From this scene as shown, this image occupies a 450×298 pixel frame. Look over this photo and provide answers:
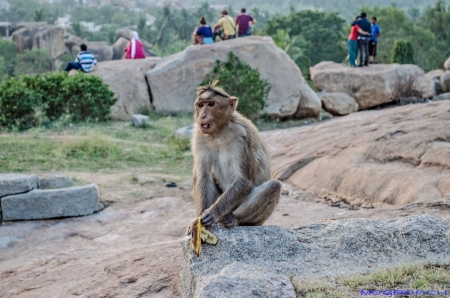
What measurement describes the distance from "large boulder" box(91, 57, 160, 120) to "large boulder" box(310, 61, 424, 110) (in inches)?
306

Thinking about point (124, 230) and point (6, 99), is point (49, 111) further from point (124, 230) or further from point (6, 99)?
point (124, 230)

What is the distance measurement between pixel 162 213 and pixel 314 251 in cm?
456

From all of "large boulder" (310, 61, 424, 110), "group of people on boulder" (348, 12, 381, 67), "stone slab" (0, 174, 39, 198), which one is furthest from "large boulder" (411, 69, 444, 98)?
"stone slab" (0, 174, 39, 198)

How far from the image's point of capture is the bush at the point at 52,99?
Answer: 606 inches

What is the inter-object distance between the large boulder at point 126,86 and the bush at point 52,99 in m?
1.37

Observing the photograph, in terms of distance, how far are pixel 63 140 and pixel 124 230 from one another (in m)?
5.34

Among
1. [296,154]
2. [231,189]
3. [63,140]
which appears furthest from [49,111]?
[231,189]

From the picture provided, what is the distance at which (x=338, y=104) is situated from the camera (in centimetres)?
2170

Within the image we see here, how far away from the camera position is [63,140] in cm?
1323

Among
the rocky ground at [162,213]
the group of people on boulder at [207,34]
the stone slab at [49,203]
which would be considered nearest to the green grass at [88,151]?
the rocky ground at [162,213]

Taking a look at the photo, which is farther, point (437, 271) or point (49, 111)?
point (49, 111)

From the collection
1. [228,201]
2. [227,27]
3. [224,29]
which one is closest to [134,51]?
[224,29]

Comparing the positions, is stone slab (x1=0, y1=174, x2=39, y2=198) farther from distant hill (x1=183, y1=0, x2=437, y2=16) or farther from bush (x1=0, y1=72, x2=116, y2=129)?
distant hill (x1=183, y1=0, x2=437, y2=16)

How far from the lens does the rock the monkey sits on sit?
17.4ft
